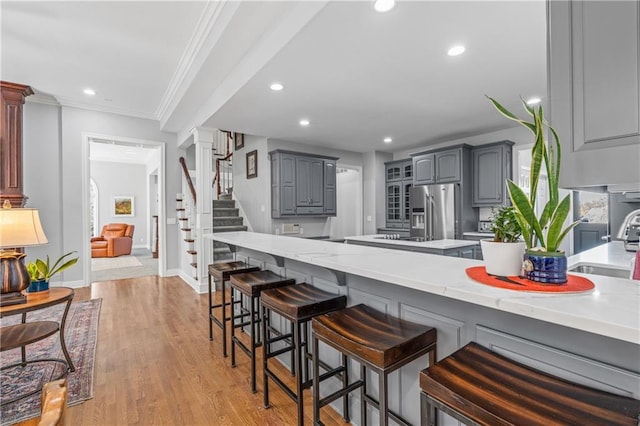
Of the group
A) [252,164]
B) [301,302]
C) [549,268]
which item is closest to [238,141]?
[252,164]

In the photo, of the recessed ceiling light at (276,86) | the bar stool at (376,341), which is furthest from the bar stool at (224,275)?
the recessed ceiling light at (276,86)

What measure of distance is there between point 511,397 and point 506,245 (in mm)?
478

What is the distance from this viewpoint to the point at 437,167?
16.8 feet

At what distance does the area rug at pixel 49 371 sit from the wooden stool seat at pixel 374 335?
1882 millimetres

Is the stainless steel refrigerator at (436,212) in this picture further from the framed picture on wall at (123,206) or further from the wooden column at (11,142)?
the framed picture on wall at (123,206)

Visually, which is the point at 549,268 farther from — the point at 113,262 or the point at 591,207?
the point at 113,262

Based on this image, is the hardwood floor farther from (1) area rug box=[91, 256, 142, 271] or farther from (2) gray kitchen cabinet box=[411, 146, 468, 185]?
(2) gray kitchen cabinet box=[411, 146, 468, 185]

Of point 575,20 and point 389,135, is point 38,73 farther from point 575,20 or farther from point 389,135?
point 575,20

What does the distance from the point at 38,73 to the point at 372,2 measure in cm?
434

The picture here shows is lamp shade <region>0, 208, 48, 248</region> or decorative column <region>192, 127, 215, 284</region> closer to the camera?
lamp shade <region>0, 208, 48, 248</region>

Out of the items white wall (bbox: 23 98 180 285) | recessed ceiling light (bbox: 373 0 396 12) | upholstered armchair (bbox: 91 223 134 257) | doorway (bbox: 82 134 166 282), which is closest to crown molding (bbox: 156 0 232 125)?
recessed ceiling light (bbox: 373 0 396 12)

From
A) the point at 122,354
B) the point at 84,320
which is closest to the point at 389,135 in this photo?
the point at 122,354

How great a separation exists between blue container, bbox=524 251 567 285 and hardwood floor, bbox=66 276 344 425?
4.74ft

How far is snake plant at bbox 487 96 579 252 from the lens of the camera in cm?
96
